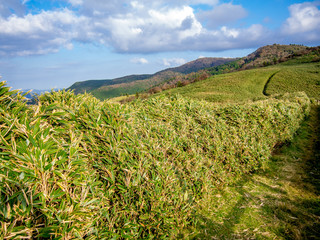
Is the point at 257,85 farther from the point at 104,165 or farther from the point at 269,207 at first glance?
the point at 104,165

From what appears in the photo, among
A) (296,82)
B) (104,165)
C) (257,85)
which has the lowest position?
(104,165)

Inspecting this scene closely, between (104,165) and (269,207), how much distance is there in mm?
4172

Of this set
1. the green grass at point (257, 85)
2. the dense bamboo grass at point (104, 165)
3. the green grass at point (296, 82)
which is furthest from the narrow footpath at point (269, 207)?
the green grass at point (296, 82)

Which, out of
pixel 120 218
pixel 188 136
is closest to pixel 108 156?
pixel 120 218

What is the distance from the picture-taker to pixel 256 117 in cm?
655

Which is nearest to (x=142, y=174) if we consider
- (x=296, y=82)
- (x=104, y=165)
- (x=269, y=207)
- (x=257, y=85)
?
(x=104, y=165)

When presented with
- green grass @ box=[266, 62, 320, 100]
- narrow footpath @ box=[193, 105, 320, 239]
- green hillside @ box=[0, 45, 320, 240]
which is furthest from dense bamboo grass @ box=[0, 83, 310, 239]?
green grass @ box=[266, 62, 320, 100]

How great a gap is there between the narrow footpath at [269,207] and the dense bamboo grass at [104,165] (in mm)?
461

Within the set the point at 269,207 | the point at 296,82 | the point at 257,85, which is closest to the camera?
the point at 269,207

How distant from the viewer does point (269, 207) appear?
408 centimetres

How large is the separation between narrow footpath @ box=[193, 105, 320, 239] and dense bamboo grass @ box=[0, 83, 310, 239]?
46 cm

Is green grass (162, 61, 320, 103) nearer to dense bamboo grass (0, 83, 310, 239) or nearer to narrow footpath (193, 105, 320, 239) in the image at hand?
narrow footpath (193, 105, 320, 239)

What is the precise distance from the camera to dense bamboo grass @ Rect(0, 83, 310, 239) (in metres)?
1.57

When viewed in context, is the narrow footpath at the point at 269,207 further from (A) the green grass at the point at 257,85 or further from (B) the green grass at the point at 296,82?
(B) the green grass at the point at 296,82
